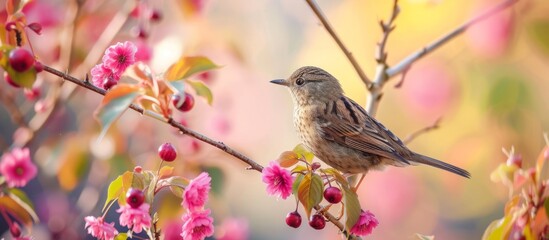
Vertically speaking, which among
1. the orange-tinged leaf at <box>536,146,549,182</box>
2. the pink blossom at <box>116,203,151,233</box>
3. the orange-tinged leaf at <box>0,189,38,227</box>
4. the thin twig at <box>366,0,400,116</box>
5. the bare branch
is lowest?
the orange-tinged leaf at <box>0,189,38,227</box>

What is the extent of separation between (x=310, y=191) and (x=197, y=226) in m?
0.40

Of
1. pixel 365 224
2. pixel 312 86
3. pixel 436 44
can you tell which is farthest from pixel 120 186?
pixel 312 86

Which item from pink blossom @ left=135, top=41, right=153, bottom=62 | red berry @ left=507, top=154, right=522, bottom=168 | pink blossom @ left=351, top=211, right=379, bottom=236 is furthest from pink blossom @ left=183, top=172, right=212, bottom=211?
pink blossom @ left=135, top=41, right=153, bottom=62

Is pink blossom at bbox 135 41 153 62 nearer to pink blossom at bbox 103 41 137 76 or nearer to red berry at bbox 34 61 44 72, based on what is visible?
pink blossom at bbox 103 41 137 76

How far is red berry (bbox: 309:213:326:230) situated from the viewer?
2.61 m

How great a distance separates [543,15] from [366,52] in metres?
2.45

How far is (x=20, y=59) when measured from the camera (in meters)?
2.20

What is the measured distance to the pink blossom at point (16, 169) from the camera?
2.99 meters

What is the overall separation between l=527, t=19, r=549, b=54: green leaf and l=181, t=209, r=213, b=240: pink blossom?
1.89m

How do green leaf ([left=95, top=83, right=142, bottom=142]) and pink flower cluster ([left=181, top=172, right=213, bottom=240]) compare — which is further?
pink flower cluster ([left=181, top=172, right=213, bottom=240])

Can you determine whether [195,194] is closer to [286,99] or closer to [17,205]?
[17,205]

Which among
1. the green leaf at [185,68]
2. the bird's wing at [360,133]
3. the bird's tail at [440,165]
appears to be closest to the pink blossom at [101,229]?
the green leaf at [185,68]

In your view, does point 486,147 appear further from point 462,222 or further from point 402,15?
point 462,222

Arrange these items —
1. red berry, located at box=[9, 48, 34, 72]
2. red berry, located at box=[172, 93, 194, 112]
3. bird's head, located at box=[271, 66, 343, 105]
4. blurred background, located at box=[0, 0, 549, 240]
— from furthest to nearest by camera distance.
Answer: bird's head, located at box=[271, 66, 343, 105] → blurred background, located at box=[0, 0, 549, 240] → red berry, located at box=[172, 93, 194, 112] → red berry, located at box=[9, 48, 34, 72]
